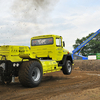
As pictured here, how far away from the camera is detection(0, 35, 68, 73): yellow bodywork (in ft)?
23.8

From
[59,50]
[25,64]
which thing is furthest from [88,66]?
[25,64]

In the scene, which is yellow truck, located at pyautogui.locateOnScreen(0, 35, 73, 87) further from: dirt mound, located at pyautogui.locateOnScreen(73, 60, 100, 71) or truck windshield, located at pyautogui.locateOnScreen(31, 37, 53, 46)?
dirt mound, located at pyautogui.locateOnScreen(73, 60, 100, 71)

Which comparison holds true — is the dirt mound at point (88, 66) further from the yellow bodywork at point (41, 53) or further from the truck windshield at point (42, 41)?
the truck windshield at point (42, 41)

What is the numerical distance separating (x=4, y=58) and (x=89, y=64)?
1456 centimetres

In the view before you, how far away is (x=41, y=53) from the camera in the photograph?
33.8 feet

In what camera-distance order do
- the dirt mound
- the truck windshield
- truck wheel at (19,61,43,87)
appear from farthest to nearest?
the dirt mound, the truck windshield, truck wheel at (19,61,43,87)

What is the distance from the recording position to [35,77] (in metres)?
7.96

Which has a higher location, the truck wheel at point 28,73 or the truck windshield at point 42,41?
the truck windshield at point 42,41

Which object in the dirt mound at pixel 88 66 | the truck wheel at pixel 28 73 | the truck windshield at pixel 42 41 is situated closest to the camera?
the truck wheel at pixel 28 73

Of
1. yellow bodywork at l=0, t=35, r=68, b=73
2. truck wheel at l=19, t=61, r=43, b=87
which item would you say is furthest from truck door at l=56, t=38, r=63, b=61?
truck wheel at l=19, t=61, r=43, b=87

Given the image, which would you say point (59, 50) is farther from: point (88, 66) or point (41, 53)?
point (88, 66)

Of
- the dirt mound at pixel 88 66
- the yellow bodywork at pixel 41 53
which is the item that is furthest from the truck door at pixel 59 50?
the dirt mound at pixel 88 66

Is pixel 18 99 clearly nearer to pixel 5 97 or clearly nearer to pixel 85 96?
pixel 5 97

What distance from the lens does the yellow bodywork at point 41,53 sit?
726cm
